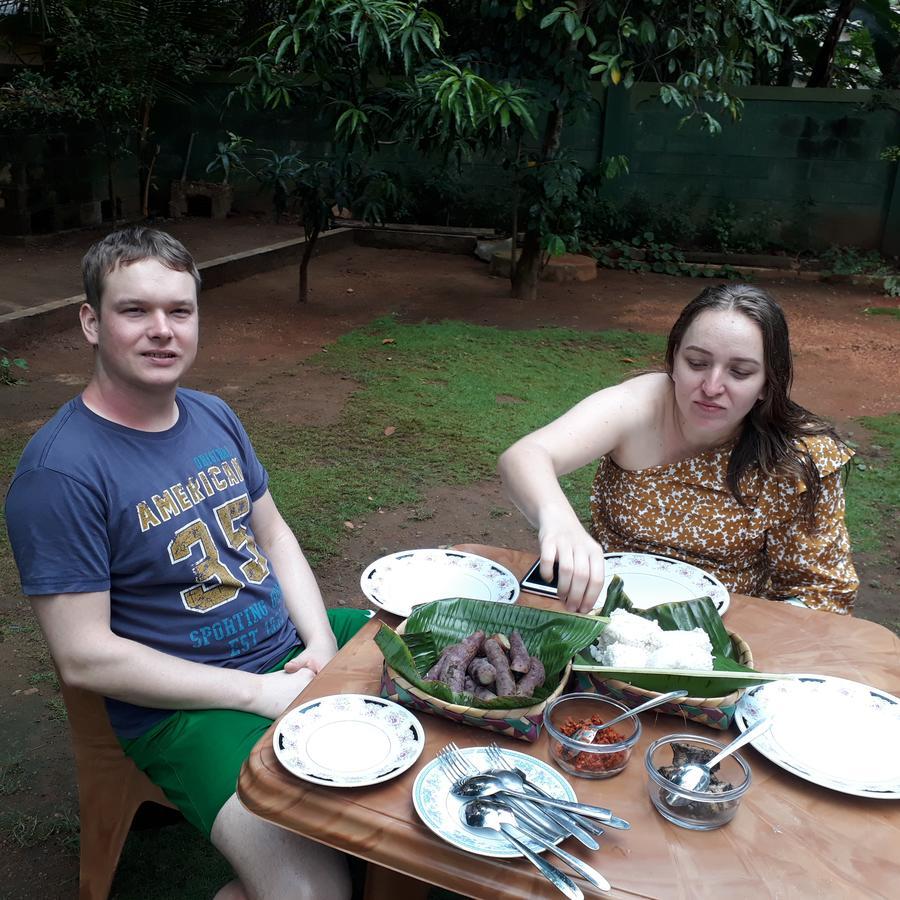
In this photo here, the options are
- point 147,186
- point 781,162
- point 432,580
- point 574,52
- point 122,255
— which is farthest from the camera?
point 147,186

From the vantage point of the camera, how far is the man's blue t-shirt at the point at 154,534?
1.58m

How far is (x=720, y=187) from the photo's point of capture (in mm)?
10930

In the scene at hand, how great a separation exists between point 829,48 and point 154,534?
39.8ft

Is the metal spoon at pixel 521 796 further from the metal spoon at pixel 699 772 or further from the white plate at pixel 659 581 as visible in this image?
the white plate at pixel 659 581

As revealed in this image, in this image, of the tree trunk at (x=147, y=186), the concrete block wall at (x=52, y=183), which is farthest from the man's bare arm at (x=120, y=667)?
the tree trunk at (x=147, y=186)

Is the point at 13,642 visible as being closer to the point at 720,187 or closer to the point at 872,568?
the point at 872,568

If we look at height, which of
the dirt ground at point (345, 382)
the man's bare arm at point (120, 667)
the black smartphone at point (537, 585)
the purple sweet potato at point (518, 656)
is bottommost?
the dirt ground at point (345, 382)

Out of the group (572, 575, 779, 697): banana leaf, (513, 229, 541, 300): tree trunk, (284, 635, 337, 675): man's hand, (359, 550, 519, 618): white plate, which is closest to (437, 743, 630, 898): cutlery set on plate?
(572, 575, 779, 697): banana leaf

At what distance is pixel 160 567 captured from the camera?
1.72 meters

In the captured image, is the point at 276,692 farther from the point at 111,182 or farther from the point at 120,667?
the point at 111,182

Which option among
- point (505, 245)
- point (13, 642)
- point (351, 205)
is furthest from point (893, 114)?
point (13, 642)

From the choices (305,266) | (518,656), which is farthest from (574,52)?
(518,656)

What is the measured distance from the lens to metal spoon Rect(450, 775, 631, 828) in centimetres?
123

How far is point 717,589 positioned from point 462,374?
463 cm
